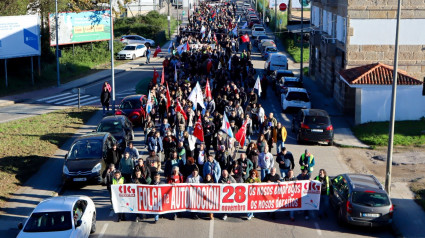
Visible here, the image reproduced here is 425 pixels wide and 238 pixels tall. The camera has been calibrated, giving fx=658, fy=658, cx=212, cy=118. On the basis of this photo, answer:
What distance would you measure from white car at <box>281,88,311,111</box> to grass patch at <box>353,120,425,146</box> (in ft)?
13.6

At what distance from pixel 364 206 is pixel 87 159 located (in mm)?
9708

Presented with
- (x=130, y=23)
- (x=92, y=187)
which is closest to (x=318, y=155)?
(x=92, y=187)

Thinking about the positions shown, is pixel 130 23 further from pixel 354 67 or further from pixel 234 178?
pixel 234 178

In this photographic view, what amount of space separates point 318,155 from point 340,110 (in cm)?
1095

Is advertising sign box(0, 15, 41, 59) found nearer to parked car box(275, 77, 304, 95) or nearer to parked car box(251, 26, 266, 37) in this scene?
parked car box(275, 77, 304, 95)

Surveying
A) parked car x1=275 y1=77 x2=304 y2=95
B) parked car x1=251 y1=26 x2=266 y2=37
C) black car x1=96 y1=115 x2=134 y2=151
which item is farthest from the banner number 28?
parked car x1=251 y1=26 x2=266 y2=37

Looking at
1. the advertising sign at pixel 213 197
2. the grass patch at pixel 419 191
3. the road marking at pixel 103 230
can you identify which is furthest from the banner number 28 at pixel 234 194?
the grass patch at pixel 419 191

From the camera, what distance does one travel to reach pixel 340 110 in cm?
3750

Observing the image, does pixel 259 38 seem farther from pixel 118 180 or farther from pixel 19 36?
pixel 118 180

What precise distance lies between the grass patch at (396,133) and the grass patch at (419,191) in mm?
6082

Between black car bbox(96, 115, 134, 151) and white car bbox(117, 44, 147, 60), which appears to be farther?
white car bbox(117, 44, 147, 60)

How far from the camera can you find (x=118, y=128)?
27.4 meters

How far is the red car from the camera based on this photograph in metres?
32.4

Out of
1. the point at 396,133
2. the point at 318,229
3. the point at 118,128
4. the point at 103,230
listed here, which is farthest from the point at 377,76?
the point at 103,230
